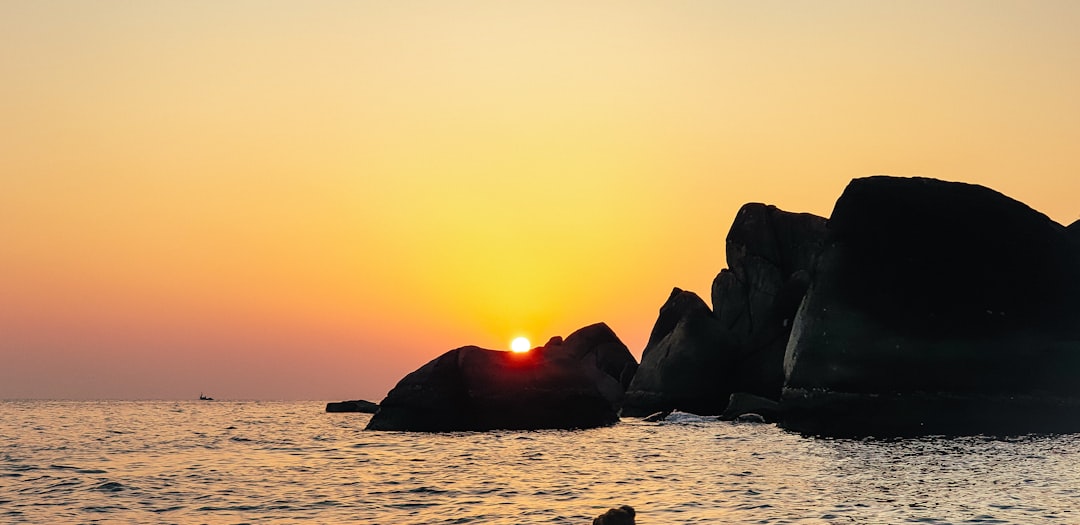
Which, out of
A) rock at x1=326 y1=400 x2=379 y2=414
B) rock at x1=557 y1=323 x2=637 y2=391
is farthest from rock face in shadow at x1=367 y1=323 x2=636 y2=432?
rock at x1=326 y1=400 x2=379 y2=414

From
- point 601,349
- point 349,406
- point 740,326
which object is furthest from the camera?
point 349,406

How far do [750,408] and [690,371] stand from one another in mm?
8813

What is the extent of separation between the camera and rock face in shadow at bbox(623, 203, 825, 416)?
75.2 meters

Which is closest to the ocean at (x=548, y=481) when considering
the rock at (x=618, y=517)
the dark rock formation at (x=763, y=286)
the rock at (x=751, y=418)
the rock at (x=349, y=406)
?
the rock at (x=618, y=517)

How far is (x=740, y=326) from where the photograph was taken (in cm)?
8012

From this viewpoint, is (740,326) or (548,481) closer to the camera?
(548,481)

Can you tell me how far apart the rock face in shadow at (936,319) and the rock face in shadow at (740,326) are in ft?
76.6

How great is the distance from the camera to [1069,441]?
3759 centimetres

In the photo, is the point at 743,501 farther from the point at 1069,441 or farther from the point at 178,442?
the point at 178,442

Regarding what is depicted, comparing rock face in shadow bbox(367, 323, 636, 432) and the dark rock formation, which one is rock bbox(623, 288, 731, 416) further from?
rock face in shadow bbox(367, 323, 636, 432)

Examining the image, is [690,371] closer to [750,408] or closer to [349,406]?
[750,408]

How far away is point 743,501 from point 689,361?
55283 mm

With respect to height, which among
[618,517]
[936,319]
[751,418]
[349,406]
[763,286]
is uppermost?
[763,286]

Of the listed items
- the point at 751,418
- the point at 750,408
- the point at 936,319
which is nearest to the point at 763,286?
the point at 750,408
